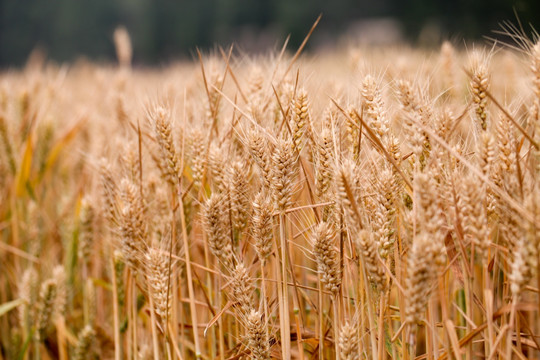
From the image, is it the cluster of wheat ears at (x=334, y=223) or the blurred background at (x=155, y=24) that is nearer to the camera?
the cluster of wheat ears at (x=334, y=223)

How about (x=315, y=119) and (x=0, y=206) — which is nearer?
A: (x=315, y=119)

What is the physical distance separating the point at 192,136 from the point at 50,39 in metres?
27.8

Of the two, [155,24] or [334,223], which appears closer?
[334,223]

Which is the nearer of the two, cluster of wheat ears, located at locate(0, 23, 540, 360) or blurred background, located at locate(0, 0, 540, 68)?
cluster of wheat ears, located at locate(0, 23, 540, 360)

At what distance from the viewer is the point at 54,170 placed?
2.60 m

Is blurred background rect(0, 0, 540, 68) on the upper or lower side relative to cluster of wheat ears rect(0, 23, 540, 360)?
upper

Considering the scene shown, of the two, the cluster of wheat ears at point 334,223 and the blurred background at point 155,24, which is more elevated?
the blurred background at point 155,24

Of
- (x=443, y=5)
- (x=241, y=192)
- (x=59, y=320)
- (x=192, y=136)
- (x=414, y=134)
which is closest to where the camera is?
(x=414, y=134)

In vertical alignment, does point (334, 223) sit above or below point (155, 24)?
below

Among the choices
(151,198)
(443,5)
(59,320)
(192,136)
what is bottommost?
(59,320)

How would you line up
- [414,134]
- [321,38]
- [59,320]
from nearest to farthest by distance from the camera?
1. [414,134]
2. [59,320]
3. [321,38]

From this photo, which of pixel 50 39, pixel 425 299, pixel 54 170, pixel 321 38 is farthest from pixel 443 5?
pixel 50 39

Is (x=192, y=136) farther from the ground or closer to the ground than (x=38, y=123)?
closer to the ground

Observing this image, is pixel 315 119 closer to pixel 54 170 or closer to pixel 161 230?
pixel 161 230
